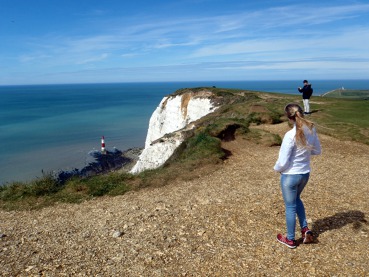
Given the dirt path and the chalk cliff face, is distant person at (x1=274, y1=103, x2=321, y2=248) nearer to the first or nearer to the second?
the dirt path

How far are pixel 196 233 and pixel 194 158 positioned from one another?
6328 mm

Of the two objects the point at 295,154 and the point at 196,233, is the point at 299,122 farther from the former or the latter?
the point at 196,233

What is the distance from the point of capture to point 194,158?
45.0ft

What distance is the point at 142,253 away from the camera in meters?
6.74

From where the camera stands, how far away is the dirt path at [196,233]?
6191mm

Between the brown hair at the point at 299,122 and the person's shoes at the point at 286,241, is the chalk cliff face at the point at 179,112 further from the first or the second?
the brown hair at the point at 299,122

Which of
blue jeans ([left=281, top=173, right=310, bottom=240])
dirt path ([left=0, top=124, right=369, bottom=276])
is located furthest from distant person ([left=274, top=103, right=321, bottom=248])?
dirt path ([left=0, top=124, right=369, bottom=276])

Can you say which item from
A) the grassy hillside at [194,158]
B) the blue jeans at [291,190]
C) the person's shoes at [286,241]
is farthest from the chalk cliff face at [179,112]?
the blue jeans at [291,190]

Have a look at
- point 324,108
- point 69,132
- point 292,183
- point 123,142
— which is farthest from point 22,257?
point 69,132

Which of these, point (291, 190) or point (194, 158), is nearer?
point (291, 190)

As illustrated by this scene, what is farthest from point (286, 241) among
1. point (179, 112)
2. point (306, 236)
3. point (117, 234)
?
point (179, 112)

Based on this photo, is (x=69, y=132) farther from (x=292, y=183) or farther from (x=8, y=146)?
(x=292, y=183)

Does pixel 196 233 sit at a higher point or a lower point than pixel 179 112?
lower

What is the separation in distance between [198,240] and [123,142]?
156ft
